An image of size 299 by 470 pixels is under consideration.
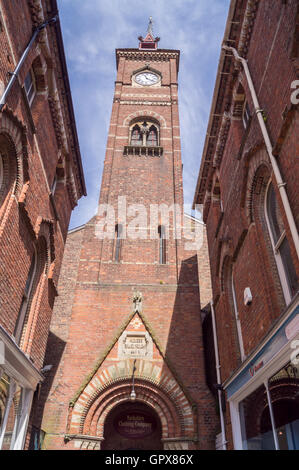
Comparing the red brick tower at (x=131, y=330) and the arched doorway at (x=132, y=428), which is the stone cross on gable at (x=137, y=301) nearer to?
the red brick tower at (x=131, y=330)

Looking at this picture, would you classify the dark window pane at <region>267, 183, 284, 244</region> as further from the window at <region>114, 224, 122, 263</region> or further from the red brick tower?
the window at <region>114, 224, 122, 263</region>

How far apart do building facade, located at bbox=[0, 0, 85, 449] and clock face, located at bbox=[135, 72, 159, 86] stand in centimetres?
1410

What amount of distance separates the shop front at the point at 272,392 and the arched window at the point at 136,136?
1529 centimetres

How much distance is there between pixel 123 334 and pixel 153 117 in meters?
13.8

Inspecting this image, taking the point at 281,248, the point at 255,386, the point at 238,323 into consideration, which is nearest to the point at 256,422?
the point at 255,386

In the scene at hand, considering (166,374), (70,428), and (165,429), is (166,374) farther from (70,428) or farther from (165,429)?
(70,428)

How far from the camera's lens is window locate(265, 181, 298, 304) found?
21.7 ft

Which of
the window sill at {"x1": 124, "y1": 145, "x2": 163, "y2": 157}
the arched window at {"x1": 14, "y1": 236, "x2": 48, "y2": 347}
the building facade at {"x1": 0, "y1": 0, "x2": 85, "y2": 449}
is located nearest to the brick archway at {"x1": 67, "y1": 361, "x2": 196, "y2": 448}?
the building facade at {"x1": 0, "y1": 0, "x2": 85, "y2": 449}

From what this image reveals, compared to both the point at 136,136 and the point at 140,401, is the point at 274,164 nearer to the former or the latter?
the point at 140,401

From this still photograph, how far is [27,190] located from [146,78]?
747 inches

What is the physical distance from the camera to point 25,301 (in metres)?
9.20

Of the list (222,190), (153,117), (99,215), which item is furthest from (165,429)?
(153,117)

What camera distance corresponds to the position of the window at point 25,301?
873 cm

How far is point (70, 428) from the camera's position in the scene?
10688mm
